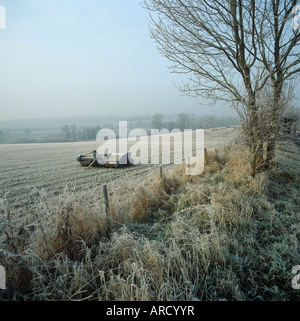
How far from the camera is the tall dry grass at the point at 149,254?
7.29ft

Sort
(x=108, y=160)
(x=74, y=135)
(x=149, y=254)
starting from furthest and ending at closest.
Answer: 1. (x=74, y=135)
2. (x=108, y=160)
3. (x=149, y=254)

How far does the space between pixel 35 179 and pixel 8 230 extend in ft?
27.6

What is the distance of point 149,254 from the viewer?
8.26 ft

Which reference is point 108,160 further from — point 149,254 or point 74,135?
point 74,135

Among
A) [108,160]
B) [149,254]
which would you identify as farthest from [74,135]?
[149,254]

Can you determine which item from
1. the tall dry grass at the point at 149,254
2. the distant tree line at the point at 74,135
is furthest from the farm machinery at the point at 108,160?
the distant tree line at the point at 74,135

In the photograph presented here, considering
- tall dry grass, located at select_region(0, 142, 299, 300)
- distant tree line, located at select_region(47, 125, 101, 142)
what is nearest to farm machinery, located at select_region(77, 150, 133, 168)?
tall dry grass, located at select_region(0, 142, 299, 300)

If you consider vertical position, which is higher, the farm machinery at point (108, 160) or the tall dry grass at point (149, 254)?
the farm machinery at point (108, 160)

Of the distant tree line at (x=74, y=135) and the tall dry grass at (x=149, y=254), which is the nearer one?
the tall dry grass at (x=149, y=254)

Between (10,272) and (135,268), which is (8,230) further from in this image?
(135,268)

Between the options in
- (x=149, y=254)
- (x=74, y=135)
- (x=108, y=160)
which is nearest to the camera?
(x=149, y=254)

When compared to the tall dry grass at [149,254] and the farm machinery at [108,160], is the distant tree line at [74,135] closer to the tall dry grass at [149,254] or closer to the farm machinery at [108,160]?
the farm machinery at [108,160]

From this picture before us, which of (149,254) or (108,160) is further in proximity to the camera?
(108,160)

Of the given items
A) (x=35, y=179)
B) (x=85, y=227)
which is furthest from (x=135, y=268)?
(x=35, y=179)
